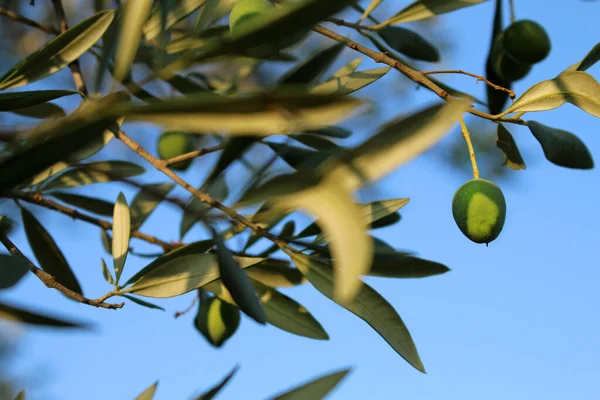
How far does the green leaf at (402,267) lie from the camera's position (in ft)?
3.47

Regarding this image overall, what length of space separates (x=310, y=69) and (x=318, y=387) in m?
0.49

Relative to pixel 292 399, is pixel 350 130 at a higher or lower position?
higher

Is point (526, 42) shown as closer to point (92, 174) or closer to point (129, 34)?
point (129, 34)

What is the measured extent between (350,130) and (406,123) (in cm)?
84

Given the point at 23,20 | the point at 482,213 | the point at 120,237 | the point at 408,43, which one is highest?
the point at 23,20

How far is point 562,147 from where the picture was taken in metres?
1.07

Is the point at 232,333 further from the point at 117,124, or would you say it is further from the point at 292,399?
the point at 292,399

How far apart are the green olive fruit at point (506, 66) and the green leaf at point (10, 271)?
92cm

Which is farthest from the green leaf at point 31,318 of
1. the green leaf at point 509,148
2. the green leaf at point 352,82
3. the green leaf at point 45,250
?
the green leaf at point 509,148

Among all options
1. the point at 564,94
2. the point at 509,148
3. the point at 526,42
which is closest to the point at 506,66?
the point at 526,42

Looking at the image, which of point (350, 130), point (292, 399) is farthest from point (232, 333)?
point (292, 399)

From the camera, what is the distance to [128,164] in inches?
58.7

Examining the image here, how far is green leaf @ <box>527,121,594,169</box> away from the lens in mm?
1045

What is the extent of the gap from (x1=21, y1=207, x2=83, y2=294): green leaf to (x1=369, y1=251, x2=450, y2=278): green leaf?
0.59 metres
